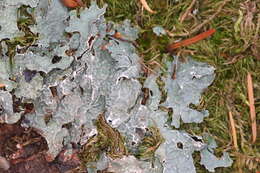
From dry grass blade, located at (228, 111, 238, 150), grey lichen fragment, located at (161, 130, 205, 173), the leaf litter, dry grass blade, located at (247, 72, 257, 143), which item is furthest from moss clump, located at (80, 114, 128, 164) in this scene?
dry grass blade, located at (247, 72, 257, 143)

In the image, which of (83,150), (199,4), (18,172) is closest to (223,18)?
(199,4)

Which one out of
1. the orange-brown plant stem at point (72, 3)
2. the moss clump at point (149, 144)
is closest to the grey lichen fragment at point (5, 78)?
the orange-brown plant stem at point (72, 3)

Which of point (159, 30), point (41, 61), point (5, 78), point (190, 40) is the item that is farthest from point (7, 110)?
point (190, 40)

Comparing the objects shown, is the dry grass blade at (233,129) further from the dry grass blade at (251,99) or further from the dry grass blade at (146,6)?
the dry grass blade at (146,6)

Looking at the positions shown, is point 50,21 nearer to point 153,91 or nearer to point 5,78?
point 5,78

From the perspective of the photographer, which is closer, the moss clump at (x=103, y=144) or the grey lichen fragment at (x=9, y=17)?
the grey lichen fragment at (x=9, y=17)

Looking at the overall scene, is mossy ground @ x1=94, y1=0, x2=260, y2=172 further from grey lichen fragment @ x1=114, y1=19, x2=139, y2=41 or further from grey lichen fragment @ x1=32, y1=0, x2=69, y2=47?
grey lichen fragment @ x1=32, y1=0, x2=69, y2=47
